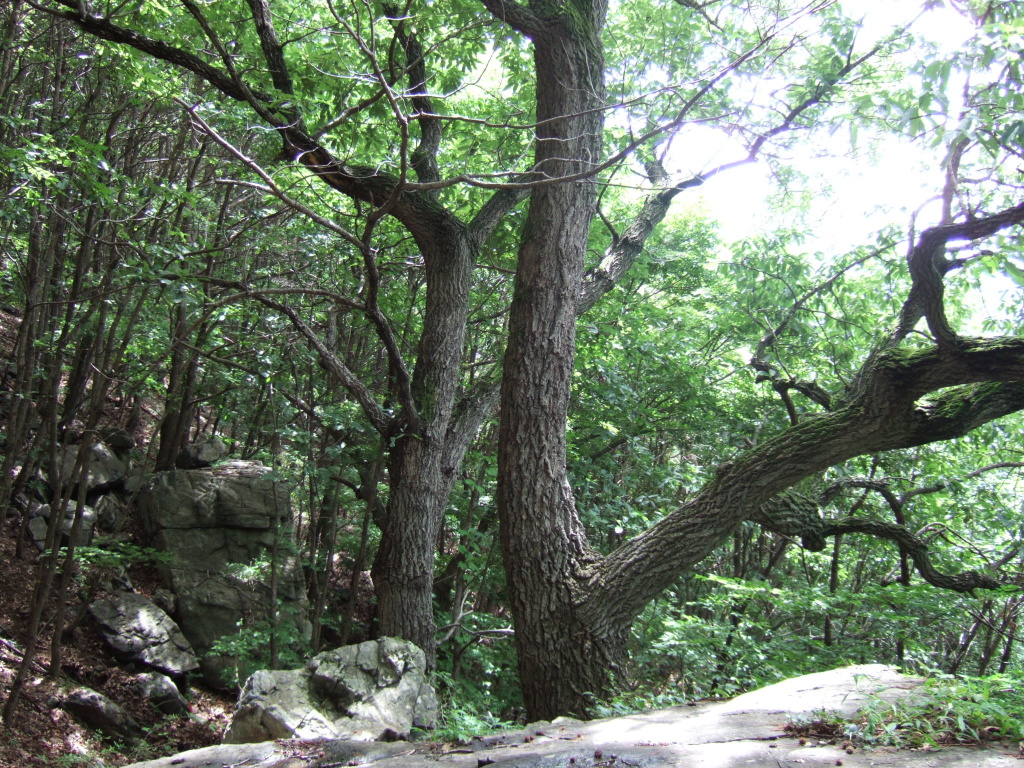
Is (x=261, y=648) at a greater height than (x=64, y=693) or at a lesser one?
greater

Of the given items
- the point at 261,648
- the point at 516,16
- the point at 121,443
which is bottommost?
the point at 261,648

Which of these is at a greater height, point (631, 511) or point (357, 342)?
point (357, 342)

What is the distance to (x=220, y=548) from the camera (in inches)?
327

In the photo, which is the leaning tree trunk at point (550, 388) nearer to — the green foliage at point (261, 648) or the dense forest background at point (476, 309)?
the dense forest background at point (476, 309)

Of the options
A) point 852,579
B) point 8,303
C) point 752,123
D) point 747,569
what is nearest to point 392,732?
point 752,123

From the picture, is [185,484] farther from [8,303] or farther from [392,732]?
[392,732]

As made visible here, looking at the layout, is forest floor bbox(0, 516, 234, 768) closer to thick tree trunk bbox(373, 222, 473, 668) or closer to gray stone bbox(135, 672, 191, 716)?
gray stone bbox(135, 672, 191, 716)

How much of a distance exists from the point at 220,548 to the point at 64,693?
264 centimetres

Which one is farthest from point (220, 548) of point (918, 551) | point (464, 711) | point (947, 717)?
point (947, 717)

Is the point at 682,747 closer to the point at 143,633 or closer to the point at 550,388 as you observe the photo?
the point at 550,388

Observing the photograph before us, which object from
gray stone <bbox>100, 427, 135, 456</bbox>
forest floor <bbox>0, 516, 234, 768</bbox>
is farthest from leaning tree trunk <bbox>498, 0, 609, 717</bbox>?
gray stone <bbox>100, 427, 135, 456</bbox>

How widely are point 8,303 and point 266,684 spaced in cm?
874

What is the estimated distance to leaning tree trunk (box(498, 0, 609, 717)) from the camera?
4375 mm

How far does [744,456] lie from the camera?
4.37 meters
